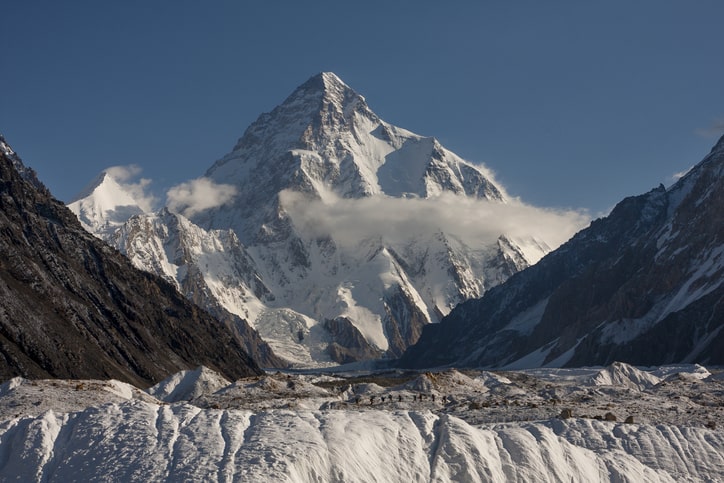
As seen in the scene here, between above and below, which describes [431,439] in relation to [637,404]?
below

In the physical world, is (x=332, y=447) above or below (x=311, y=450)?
above

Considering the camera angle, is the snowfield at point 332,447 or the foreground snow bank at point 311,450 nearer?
the foreground snow bank at point 311,450

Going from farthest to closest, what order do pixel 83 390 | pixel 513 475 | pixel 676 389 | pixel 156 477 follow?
pixel 676 389, pixel 83 390, pixel 513 475, pixel 156 477

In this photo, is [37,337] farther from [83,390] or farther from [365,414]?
[365,414]

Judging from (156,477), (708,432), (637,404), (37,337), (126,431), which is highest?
(37,337)

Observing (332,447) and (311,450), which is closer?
(311,450)

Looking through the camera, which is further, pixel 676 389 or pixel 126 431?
pixel 676 389

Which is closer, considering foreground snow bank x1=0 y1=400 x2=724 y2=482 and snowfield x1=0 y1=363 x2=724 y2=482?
foreground snow bank x1=0 y1=400 x2=724 y2=482

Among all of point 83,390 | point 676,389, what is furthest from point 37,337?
point 676,389
